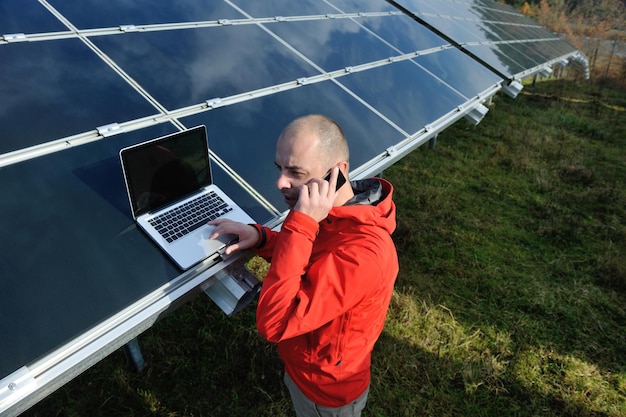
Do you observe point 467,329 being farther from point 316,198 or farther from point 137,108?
point 137,108

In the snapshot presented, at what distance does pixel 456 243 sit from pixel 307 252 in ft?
15.8

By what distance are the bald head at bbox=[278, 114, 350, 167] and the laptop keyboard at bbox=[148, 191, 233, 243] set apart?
74 cm

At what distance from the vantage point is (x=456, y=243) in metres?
6.37

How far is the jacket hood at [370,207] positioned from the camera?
2260mm

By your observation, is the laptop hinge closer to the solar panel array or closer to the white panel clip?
the solar panel array

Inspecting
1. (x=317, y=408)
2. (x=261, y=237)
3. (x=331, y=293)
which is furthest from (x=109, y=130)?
(x=317, y=408)

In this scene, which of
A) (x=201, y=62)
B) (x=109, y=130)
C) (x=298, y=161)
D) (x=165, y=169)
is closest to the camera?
(x=298, y=161)

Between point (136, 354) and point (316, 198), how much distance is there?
9.41ft

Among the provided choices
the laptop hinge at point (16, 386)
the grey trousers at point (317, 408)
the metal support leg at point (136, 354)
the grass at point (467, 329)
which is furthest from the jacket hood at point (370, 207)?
the metal support leg at point (136, 354)

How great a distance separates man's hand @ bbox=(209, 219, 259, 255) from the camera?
8.18 ft

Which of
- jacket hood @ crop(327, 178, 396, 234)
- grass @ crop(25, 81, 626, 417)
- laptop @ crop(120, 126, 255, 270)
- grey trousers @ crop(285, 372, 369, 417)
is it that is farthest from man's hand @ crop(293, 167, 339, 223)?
grass @ crop(25, 81, 626, 417)

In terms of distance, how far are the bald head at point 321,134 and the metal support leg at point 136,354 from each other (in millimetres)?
2723

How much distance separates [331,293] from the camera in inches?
80.4

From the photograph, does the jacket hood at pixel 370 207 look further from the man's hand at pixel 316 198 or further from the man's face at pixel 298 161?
the man's face at pixel 298 161
